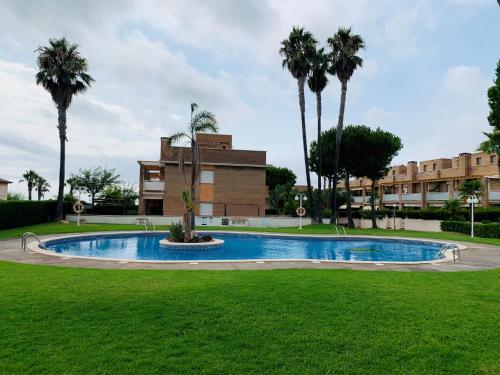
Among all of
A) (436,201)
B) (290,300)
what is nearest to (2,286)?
(290,300)

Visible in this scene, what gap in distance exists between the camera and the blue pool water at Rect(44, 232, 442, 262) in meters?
15.5

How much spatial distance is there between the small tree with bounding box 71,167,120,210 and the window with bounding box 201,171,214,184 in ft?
41.1

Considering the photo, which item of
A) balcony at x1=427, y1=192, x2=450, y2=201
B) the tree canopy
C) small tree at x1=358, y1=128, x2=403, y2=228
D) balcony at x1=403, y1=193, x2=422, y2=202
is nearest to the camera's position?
small tree at x1=358, y1=128, x2=403, y2=228

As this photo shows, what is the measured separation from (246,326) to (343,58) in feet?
98.1

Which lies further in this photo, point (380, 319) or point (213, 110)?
point (213, 110)

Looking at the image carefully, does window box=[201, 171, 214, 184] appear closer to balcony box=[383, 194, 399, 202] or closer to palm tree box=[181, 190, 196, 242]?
palm tree box=[181, 190, 196, 242]

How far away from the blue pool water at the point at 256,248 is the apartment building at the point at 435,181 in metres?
22.8

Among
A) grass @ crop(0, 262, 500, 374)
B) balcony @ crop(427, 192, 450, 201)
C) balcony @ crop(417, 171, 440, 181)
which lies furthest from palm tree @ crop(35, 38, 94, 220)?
balcony @ crop(417, 171, 440, 181)

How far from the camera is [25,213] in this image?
24.8 m

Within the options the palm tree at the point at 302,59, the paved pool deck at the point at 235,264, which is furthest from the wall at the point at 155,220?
the paved pool deck at the point at 235,264

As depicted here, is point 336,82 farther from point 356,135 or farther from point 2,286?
point 2,286

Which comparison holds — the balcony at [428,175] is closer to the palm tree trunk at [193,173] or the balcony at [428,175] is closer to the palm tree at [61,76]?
the palm tree trunk at [193,173]

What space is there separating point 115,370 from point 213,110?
15699 millimetres

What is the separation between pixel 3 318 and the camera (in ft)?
16.1
